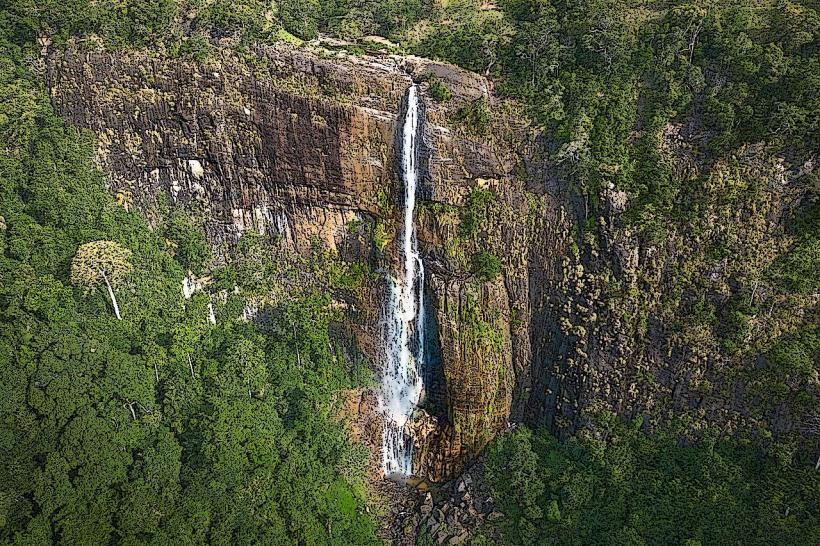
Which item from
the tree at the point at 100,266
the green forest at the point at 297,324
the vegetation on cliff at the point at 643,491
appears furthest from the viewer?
the tree at the point at 100,266

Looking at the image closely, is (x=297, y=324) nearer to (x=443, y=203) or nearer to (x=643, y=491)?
(x=443, y=203)

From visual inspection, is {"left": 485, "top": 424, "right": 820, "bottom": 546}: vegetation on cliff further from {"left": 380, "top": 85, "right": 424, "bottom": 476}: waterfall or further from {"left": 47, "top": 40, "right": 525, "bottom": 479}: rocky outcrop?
{"left": 380, "top": 85, "right": 424, "bottom": 476}: waterfall

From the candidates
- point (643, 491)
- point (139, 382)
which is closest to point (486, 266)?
point (643, 491)

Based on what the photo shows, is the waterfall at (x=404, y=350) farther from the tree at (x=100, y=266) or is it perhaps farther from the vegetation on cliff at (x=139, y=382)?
the tree at (x=100, y=266)

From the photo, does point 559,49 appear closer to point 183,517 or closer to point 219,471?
point 219,471

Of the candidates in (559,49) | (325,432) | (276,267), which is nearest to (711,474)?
(325,432)

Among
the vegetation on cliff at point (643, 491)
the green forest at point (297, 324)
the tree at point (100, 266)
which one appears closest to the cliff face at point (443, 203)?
the green forest at point (297, 324)

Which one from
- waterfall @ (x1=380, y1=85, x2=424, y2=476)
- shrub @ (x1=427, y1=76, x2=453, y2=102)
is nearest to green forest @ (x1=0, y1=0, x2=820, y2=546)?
waterfall @ (x1=380, y1=85, x2=424, y2=476)
